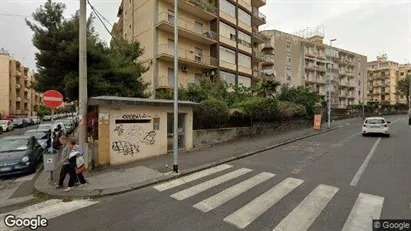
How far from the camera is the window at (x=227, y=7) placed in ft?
97.2

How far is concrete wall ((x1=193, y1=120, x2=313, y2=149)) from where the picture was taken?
539 inches

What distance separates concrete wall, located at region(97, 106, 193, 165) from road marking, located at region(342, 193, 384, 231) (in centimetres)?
779

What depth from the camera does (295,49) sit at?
52.3 m

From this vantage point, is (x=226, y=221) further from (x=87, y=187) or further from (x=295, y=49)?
(x=295, y=49)

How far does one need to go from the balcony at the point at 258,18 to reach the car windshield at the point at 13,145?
107 feet

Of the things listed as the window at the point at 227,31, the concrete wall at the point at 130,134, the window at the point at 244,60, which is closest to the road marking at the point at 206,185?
the concrete wall at the point at 130,134

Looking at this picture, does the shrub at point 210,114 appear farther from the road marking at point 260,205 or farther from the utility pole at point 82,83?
the road marking at point 260,205

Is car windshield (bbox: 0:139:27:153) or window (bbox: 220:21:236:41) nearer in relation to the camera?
car windshield (bbox: 0:139:27:153)

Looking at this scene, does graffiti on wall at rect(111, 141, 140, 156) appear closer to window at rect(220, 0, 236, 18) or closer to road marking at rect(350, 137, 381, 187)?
road marking at rect(350, 137, 381, 187)

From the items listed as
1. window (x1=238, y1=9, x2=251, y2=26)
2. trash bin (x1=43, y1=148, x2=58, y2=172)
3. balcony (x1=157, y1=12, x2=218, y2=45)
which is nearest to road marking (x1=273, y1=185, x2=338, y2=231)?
trash bin (x1=43, y1=148, x2=58, y2=172)

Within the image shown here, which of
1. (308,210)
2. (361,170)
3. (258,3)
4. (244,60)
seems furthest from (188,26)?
(308,210)

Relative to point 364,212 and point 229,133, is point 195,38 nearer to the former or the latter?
point 229,133

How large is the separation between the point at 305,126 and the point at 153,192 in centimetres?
2203

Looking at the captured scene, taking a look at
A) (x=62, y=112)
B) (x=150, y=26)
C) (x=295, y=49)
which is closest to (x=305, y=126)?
(x=150, y=26)
